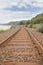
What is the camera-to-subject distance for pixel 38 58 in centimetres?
852

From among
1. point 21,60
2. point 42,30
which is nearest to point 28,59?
point 21,60

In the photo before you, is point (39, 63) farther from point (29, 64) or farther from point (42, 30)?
point (42, 30)

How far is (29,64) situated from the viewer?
24.5 feet

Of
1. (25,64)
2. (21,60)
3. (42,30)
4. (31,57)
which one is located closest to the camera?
(25,64)

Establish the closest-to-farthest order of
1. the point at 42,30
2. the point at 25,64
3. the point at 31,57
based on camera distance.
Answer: the point at 25,64 → the point at 31,57 → the point at 42,30

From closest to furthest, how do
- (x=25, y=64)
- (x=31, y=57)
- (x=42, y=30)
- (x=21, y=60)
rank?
(x=25, y=64) < (x=21, y=60) < (x=31, y=57) < (x=42, y=30)

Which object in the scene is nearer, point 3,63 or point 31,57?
point 3,63

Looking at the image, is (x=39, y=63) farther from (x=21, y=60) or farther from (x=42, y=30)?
(x=42, y=30)

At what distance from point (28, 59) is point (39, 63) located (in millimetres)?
697

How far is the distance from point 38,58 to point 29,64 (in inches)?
43.5

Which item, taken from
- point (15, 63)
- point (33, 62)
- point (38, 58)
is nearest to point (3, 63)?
point (15, 63)

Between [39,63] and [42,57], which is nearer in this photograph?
[39,63]

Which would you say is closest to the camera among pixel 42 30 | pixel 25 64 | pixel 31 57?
pixel 25 64

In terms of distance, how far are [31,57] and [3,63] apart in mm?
1487
